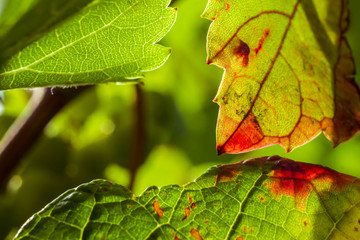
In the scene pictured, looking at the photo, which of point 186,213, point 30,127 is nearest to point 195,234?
point 186,213

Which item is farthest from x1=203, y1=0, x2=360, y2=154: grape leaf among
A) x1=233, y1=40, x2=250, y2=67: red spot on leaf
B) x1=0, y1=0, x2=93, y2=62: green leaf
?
x1=0, y1=0, x2=93, y2=62: green leaf

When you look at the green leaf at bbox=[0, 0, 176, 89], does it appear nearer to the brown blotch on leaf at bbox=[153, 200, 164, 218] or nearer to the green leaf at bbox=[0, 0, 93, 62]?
the green leaf at bbox=[0, 0, 93, 62]

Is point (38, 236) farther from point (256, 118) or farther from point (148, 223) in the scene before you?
point (256, 118)

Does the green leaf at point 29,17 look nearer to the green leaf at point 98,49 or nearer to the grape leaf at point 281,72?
the green leaf at point 98,49

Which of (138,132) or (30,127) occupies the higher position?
(30,127)

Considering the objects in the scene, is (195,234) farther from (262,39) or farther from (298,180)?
(262,39)

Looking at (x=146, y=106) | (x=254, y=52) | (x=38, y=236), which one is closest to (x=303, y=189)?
(x=254, y=52)
